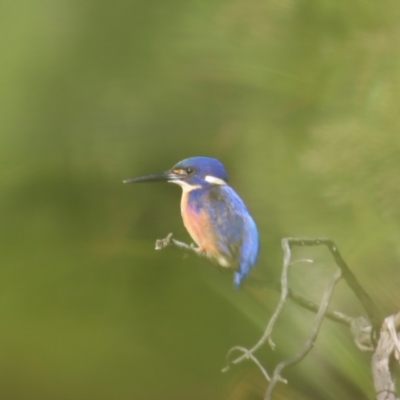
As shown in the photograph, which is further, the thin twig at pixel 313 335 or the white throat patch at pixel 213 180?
the white throat patch at pixel 213 180

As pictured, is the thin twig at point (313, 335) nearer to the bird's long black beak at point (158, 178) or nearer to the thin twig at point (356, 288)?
the thin twig at point (356, 288)

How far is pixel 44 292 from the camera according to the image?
47.8 inches

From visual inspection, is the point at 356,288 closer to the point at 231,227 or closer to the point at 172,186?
the point at 231,227

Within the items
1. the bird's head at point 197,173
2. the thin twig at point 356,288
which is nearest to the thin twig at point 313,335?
the thin twig at point 356,288

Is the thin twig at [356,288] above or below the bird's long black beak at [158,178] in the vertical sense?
below

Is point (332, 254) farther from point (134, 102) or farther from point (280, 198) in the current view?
point (134, 102)

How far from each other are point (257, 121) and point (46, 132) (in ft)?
1.41

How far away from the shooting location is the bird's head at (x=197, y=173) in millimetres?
1170

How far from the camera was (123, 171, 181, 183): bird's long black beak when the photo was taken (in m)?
1.20

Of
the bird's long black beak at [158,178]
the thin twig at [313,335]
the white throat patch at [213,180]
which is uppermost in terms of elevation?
the white throat patch at [213,180]

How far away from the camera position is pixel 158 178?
3.96 feet

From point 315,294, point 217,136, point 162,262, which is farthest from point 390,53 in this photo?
point 162,262

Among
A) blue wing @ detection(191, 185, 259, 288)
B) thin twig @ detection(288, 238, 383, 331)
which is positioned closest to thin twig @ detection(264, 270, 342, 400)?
thin twig @ detection(288, 238, 383, 331)

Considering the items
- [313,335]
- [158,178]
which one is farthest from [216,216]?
[313,335]
